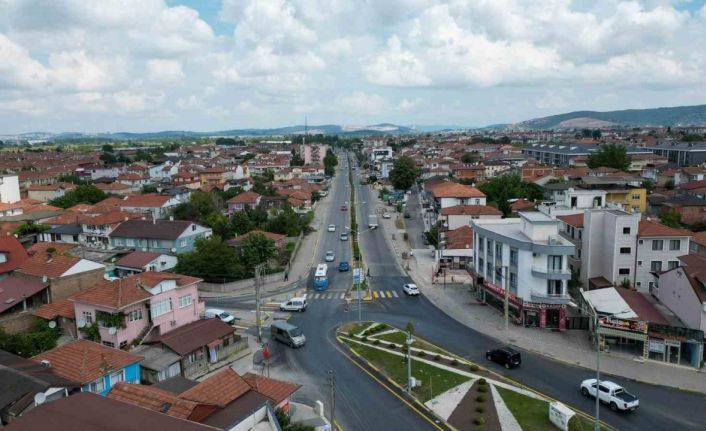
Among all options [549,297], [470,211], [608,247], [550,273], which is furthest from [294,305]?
[470,211]

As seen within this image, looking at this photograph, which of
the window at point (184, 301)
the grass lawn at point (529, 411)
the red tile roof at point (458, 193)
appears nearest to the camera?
the grass lawn at point (529, 411)

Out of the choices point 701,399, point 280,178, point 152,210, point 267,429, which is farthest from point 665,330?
point 280,178

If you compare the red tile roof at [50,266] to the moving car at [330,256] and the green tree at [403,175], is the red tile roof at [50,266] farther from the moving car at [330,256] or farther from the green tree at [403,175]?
the green tree at [403,175]

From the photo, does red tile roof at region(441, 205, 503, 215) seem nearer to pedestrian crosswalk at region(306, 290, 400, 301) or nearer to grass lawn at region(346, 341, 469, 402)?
pedestrian crosswalk at region(306, 290, 400, 301)

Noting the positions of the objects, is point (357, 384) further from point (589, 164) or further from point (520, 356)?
point (589, 164)

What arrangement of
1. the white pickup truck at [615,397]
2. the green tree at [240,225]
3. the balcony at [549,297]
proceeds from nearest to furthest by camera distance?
the white pickup truck at [615,397] < the balcony at [549,297] < the green tree at [240,225]

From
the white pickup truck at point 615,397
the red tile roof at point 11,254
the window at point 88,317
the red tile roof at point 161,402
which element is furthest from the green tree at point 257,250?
the white pickup truck at point 615,397
